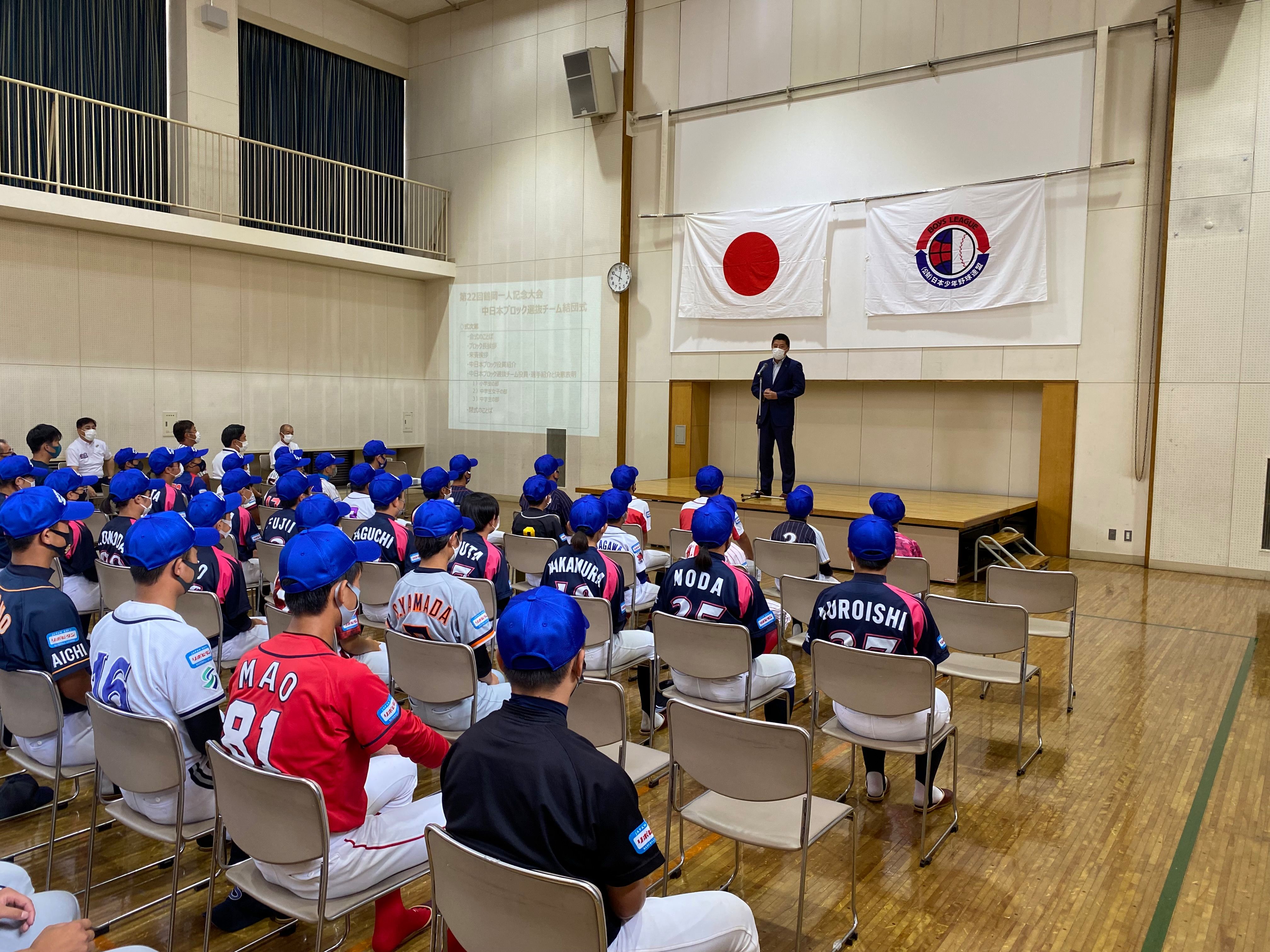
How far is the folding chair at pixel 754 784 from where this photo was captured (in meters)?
2.52

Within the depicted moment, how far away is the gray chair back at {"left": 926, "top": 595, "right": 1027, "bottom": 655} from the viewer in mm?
4152

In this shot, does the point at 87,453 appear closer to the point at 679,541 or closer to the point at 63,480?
the point at 63,480

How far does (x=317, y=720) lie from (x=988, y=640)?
3.30 m

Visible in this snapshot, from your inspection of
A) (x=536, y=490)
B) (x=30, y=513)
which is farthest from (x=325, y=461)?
(x=30, y=513)

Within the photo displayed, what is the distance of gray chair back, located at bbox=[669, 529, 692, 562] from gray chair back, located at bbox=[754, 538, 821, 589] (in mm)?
679

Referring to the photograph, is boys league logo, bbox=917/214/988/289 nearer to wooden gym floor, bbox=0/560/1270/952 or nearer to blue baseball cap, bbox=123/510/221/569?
wooden gym floor, bbox=0/560/1270/952

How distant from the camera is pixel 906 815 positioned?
12.3 feet

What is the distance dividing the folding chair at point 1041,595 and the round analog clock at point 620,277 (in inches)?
329

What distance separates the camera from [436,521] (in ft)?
12.2

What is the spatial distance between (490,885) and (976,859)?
2388 mm

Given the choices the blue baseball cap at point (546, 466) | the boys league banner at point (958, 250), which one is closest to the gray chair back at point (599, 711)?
the blue baseball cap at point (546, 466)

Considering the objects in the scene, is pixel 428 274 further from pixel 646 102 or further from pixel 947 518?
pixel 947 518

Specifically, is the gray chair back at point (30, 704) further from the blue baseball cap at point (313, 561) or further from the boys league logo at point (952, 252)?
the boys league logo at point (952, 252)

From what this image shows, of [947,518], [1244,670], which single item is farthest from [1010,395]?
[1244,670]
